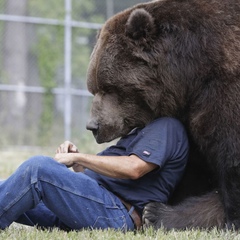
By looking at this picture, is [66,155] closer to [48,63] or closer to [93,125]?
[93,125]

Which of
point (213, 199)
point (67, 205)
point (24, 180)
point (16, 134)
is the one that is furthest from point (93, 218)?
point (16, 134)

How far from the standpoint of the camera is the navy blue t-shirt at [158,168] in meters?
5.36

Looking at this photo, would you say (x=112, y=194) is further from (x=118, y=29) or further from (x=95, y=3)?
(x=95, y=3)

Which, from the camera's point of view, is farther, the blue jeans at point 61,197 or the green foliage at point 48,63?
the green foliage at point 48,63

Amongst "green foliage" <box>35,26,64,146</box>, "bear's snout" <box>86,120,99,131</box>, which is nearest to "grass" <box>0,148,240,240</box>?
"bear's snout" <box>86,120,99,131</box>

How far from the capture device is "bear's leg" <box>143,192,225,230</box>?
17.7 feet

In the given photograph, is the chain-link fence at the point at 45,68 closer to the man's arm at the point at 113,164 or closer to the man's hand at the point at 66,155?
the man's hand at the point at 66,155

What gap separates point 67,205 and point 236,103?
4.66 feet

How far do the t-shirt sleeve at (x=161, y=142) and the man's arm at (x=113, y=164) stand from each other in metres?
0.06

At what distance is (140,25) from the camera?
5.73m

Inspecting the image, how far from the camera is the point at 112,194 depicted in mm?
5418

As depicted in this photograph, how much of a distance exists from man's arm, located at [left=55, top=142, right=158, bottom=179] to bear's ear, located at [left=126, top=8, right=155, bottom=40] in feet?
3.51

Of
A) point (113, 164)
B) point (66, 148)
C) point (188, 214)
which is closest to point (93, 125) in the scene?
point (66, 148)

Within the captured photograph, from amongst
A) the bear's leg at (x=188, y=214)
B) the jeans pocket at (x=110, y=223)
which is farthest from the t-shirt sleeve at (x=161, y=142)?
the jeans pocket at (x=110, y=223)
